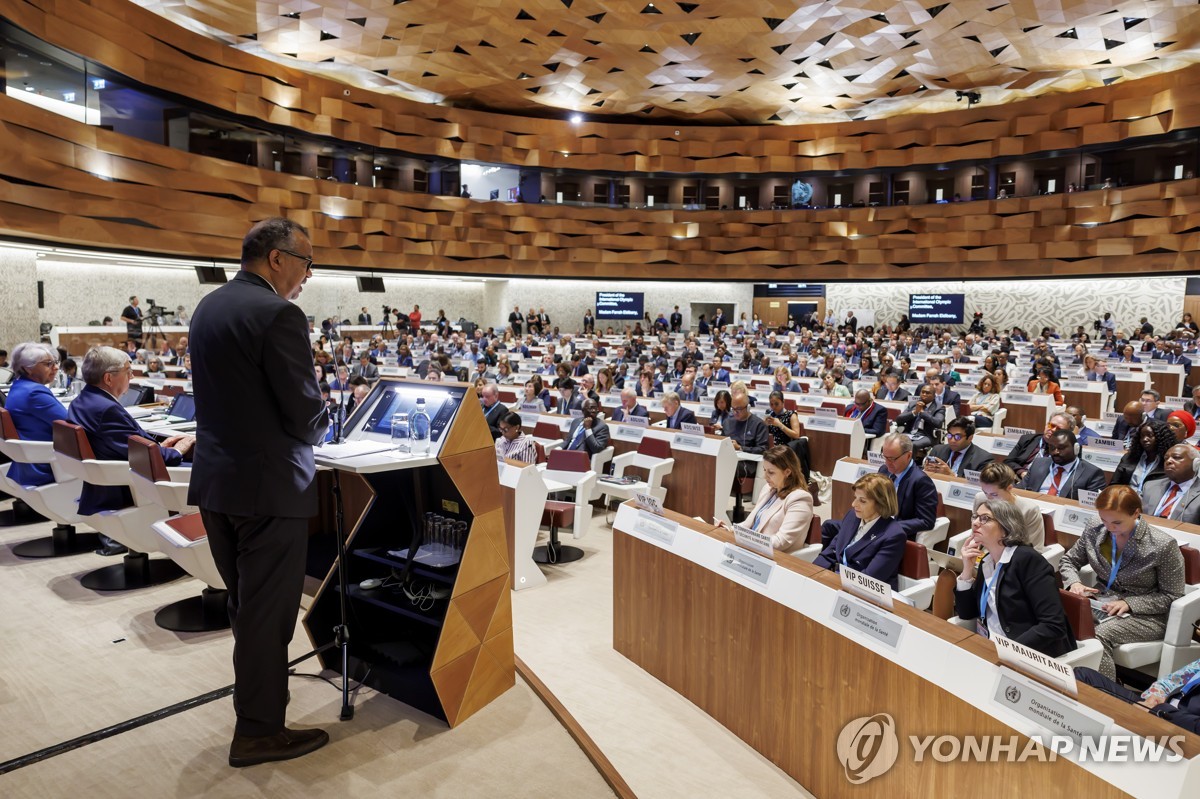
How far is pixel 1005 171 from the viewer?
79.1 feet

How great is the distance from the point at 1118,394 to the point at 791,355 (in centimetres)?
536

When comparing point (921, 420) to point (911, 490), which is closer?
point (911, 490)

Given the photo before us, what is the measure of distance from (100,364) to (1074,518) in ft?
17.9

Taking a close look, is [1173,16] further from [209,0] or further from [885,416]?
[209,0]

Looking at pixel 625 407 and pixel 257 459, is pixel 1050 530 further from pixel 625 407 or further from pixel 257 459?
pixel 625 407

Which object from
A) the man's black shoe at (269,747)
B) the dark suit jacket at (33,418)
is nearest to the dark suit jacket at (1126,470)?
the man's black shoe at (269,747)

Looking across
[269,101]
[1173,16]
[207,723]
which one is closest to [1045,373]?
[207,723]

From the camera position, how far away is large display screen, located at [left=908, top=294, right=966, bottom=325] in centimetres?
2472

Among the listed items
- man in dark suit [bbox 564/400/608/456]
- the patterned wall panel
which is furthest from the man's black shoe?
the patterned wall panel

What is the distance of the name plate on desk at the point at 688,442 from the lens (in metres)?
6.57

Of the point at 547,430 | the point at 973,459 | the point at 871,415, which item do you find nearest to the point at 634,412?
the point at 547,430

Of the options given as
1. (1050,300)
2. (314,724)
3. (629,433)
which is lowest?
(314,724)

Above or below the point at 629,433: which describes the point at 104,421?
above

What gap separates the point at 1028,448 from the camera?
5.90 metres
